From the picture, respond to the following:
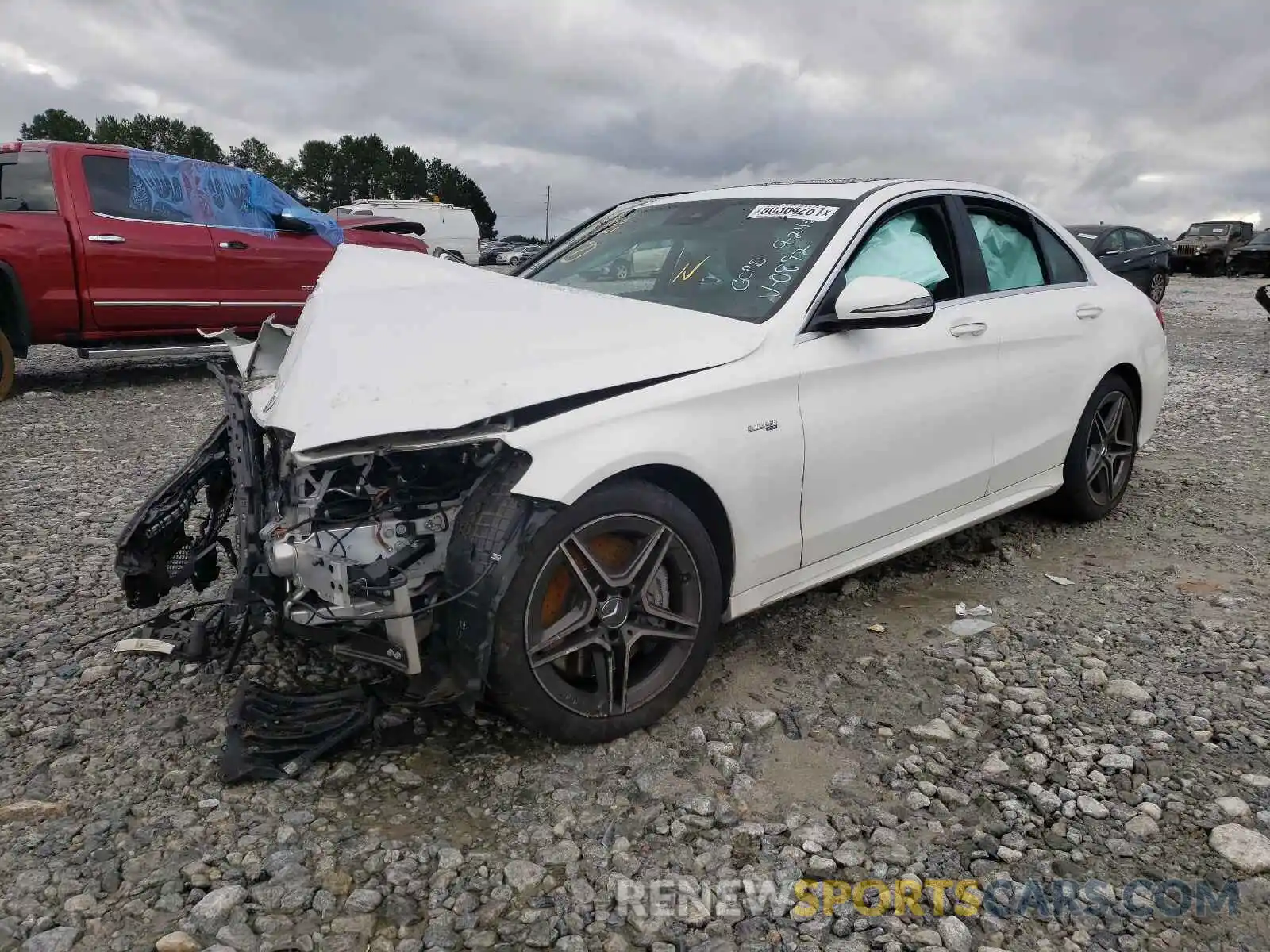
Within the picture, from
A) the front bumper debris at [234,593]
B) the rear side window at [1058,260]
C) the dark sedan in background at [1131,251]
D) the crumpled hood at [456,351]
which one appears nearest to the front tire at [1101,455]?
the rear side window at [1058,260]

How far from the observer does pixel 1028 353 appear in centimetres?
393

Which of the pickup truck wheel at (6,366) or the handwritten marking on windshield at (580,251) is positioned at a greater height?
the handwritten marking on windshield at (580,251)

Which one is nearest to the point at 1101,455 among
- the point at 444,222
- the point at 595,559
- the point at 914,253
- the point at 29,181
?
the point at 914,253

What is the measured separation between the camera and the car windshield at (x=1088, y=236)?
53.5 ft

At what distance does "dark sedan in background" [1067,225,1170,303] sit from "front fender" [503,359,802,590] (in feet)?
49.4

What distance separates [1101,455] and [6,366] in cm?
770

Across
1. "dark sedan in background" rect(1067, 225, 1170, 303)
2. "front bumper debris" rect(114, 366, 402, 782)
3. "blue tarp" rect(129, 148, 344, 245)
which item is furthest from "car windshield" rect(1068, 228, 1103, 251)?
"front bumper debris" rect(114, 366, 402, 782)

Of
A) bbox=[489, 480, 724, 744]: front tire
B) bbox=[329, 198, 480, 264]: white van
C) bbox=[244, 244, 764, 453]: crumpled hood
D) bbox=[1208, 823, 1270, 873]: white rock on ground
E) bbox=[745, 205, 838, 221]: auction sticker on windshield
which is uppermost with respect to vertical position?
bbox=[329, 198, 480, 264]: white van

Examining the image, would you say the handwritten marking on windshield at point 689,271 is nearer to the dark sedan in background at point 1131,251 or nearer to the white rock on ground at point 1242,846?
the white rock on ground at point 1242,846

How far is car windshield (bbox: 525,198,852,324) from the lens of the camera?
3184 mm

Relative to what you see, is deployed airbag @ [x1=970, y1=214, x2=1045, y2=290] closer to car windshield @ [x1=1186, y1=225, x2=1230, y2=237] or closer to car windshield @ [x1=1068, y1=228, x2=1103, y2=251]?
car windshield @ [x1=1068, y1=228, x2=1103, y2=251]

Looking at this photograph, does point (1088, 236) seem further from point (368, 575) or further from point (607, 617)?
point (368, 575)

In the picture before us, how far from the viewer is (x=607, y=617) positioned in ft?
8.40

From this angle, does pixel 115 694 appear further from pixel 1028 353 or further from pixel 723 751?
pixel 1028 353
